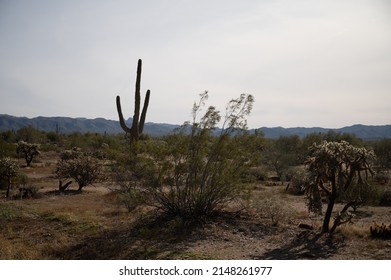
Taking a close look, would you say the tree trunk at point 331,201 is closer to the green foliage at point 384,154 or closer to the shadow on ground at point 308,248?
the shadow on ground at point 308,248

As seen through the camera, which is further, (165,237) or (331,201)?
(331,201)

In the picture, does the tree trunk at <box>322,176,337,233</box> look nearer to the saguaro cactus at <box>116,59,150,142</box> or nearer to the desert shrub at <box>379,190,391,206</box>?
the saguaro cactus at <box>116,59,150,142</box>

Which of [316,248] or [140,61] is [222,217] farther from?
[140,61]

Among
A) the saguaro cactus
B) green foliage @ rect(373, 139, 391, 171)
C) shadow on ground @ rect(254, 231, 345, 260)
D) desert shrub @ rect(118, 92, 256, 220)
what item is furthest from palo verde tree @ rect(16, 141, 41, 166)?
green foliage @ rect(373, 139, 391, 171)

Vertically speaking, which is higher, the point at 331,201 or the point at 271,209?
the point at 331,201

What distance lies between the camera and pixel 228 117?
1062 cm

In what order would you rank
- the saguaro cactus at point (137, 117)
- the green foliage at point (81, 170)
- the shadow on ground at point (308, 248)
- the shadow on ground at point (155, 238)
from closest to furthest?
the shadow on ground at point (308, 248), the shadow on ground at point (155, 238), the saguaro cactus at point (137, 117), the green foliage at point (81, 170)

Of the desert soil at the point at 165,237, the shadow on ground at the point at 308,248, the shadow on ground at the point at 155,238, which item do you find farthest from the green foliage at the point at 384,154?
the shadow on ground at the point at 155,238

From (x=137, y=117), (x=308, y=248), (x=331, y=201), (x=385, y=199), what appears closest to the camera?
(x=308, y=248)

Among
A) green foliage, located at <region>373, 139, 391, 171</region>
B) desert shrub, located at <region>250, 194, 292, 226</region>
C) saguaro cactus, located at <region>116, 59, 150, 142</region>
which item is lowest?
desert shrub, located at <region>250, 194, 292, 226</region>

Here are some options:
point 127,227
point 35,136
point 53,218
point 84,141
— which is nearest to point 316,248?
point 127,227

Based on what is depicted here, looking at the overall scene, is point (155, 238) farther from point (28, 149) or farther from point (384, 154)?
point (384, 154)

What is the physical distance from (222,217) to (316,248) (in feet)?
10.7

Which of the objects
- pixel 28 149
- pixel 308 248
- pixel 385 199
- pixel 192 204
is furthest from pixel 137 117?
pixel 28 149
